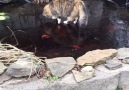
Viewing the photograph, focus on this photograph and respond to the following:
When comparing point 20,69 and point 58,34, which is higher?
point 58,34

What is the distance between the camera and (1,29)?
563 centimetres

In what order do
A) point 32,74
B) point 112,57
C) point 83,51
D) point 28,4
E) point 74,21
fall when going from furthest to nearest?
point 28,4 → point 74,21 → point 83,51 → point 112,57 → point 32,74

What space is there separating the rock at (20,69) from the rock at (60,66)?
0.23 m

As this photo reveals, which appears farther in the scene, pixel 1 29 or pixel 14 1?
pixel 14 1

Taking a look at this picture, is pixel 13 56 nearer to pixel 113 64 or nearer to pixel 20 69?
pixel 20 69

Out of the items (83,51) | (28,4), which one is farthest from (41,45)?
(28,4)

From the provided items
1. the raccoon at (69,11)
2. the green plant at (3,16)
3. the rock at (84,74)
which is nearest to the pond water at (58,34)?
the green plant at (3,16)

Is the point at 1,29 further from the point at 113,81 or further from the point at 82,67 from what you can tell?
the point at 113,81

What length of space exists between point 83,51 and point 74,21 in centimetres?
138

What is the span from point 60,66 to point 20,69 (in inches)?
20.9

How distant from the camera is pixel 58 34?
5.48m

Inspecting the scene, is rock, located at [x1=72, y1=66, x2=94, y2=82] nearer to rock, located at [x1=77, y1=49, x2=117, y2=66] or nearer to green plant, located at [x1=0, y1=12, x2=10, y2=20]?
rock, located at [x1=77, y1=49, x2=117, y2=66]

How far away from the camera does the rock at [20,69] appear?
3752mm

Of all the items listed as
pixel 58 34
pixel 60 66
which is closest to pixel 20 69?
pixel 60 66
